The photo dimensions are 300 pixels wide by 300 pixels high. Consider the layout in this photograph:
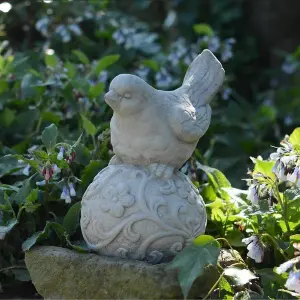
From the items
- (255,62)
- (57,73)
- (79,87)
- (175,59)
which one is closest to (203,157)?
(79,87)

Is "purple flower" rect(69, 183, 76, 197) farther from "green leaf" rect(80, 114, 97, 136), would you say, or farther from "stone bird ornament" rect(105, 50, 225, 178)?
"green leaf" rect(80, 114, 97, 136)

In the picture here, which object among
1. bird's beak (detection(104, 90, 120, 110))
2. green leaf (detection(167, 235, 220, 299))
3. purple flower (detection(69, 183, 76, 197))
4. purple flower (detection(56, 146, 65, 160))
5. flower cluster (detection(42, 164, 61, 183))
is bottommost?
purple flower (detection(69, 183, 76, 197))

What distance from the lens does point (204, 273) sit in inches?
90.5

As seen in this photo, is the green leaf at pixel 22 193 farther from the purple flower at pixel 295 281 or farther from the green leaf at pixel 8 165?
the purple flower at pixel 295 281

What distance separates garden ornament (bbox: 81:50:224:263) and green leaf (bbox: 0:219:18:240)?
0.34m

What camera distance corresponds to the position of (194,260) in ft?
7.18

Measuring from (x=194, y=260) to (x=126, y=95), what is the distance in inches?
22.0

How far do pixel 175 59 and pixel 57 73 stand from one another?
46.0 inches

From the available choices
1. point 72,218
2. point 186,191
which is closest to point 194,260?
point 186,191

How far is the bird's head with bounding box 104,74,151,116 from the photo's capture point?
235 centimetres

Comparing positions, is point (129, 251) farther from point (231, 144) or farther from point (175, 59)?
point (175, 59)

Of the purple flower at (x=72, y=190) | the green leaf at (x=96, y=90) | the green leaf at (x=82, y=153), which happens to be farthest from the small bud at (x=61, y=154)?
the green leaf at (x=96, y=90)

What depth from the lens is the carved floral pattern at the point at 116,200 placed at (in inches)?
91.1

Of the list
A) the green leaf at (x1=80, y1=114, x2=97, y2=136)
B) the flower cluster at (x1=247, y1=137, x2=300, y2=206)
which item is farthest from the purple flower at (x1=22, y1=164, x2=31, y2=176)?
the flower cluster at (x1=247, y1=137, x2=300, y2=206)
